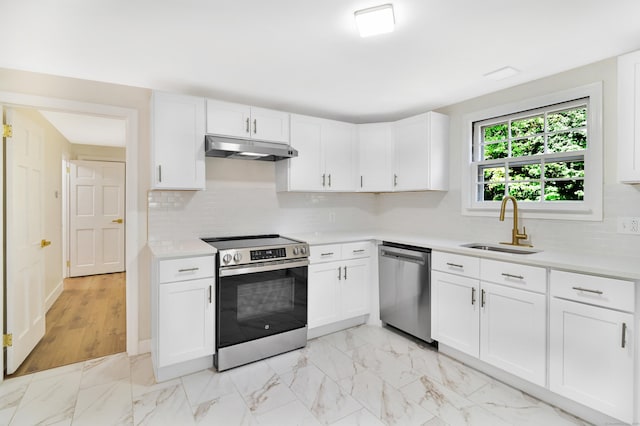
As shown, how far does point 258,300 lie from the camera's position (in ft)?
8.86

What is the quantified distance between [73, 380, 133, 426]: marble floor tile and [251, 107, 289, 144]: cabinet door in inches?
88.2

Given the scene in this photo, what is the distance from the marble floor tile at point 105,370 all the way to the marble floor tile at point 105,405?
0.07 metres

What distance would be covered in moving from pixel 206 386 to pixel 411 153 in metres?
2.81

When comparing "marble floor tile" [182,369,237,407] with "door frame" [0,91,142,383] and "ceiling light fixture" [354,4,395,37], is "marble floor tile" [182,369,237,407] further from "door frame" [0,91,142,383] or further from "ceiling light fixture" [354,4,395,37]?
"ceiling light fixture" [354,4,395,37]

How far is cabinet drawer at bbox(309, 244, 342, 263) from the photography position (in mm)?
3045

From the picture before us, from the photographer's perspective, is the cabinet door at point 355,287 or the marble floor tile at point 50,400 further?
the cabinet door at point 355,287

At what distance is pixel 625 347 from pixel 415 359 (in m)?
1.38

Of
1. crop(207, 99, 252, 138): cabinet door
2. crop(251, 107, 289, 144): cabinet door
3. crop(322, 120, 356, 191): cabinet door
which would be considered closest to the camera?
crop(207, 99, 252, 138): cabinet door

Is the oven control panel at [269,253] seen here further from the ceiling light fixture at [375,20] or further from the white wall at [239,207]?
the ceiling light fixture at [375,20]

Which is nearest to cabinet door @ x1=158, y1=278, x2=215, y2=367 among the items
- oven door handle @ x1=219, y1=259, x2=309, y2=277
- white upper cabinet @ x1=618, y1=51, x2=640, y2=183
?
oven door handle @ x1=219, y1=259, x2=309, y2=277

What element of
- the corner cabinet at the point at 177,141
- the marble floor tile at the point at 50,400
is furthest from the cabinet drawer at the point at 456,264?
the marble floor tile at the point at 50,400

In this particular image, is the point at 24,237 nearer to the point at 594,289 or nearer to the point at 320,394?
the point at 320,394

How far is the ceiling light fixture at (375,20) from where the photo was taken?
1693 millimetres

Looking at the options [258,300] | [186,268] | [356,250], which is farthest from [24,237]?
[356,250]
